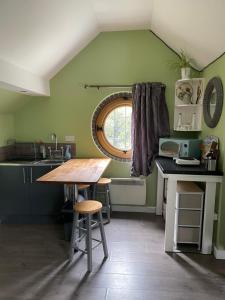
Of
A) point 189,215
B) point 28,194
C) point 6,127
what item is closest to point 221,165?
point 189,215

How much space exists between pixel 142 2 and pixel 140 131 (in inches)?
60.3

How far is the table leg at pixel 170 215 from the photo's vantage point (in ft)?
7.91

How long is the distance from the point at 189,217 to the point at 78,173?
129 centimetres

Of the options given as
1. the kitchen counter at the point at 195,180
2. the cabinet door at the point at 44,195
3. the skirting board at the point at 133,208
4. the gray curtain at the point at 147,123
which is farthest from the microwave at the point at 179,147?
the cabinet door at the point at 44,195

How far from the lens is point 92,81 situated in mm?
3354

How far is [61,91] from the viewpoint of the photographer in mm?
3428

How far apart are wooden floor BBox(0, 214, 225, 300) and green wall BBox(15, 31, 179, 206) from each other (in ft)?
3.76

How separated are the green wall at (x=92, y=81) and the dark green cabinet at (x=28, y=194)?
0.71 metres

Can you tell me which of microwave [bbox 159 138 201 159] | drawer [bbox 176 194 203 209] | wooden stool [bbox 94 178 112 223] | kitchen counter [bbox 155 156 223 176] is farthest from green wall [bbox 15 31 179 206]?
drawer [bbox 176 194 203 209]

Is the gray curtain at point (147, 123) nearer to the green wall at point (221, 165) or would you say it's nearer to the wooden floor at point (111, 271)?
the green wall at point (221, 165)

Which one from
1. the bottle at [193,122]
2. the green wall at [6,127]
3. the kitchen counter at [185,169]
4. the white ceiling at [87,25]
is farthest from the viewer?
the green wall at [6,127]

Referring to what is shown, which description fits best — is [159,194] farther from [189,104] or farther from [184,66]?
[184,66]

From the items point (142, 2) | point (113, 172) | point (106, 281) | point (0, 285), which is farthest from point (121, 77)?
point (0, 285)

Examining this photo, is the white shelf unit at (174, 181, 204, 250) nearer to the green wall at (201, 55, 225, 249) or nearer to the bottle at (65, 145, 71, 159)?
the green wall at (201, 55, 225, 249)
